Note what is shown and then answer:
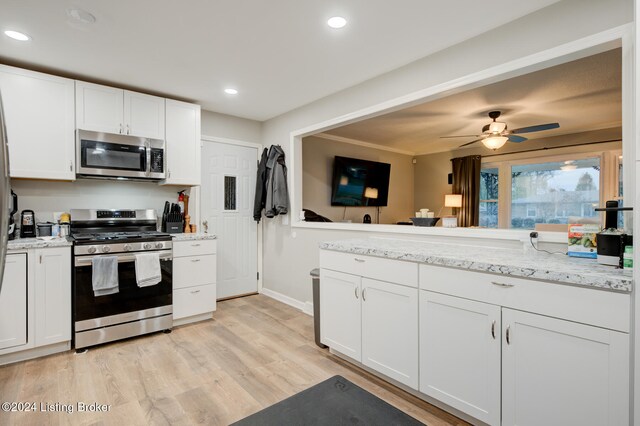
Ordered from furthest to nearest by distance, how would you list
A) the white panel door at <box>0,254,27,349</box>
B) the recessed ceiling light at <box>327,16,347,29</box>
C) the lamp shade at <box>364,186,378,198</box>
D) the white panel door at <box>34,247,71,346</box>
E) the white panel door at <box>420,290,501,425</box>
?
the lamp shade at <box>364,186,378,198</box> < the white panel door at <box>34,247,71,346</box> < the white panel door at <box>0,254,27,349</box> < the recessed ceiling light at <box>327,16,347,29</box> < the white panel door at <box>420,290,501,425</box>

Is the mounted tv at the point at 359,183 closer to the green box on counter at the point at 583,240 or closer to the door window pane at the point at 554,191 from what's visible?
the door window pane at the point at 554,191

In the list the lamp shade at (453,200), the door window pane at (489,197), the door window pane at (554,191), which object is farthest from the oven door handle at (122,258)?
the door window pane at (489,197)

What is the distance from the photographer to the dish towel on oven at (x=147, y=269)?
3.08m

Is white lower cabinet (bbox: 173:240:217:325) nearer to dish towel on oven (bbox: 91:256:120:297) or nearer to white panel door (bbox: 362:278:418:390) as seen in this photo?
dish towel on oven (bbox: 91:256:120:297)

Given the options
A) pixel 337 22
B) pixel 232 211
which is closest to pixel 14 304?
pixel 232 211

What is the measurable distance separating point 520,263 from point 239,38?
2.42 metres

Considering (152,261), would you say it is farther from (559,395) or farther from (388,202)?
(388,202)

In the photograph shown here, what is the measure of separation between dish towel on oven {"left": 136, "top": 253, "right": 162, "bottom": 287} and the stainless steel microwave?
2.89 ft

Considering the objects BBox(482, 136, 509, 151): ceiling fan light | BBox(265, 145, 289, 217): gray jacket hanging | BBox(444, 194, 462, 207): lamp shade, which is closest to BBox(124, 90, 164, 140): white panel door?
BBox(265, 145, 289, 217): gray jacket hanging

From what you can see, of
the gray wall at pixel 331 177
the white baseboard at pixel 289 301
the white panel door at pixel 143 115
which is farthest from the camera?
the gray wall at pixel 331 177

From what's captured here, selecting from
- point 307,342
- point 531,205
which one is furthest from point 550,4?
point 531,205

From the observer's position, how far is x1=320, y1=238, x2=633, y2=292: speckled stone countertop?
1456 millimetres

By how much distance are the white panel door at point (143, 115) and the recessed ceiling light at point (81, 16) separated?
1.17 metres

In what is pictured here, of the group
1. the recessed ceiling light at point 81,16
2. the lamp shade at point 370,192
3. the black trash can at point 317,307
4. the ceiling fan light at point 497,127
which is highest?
the recessed ceiling light at point 81,16
